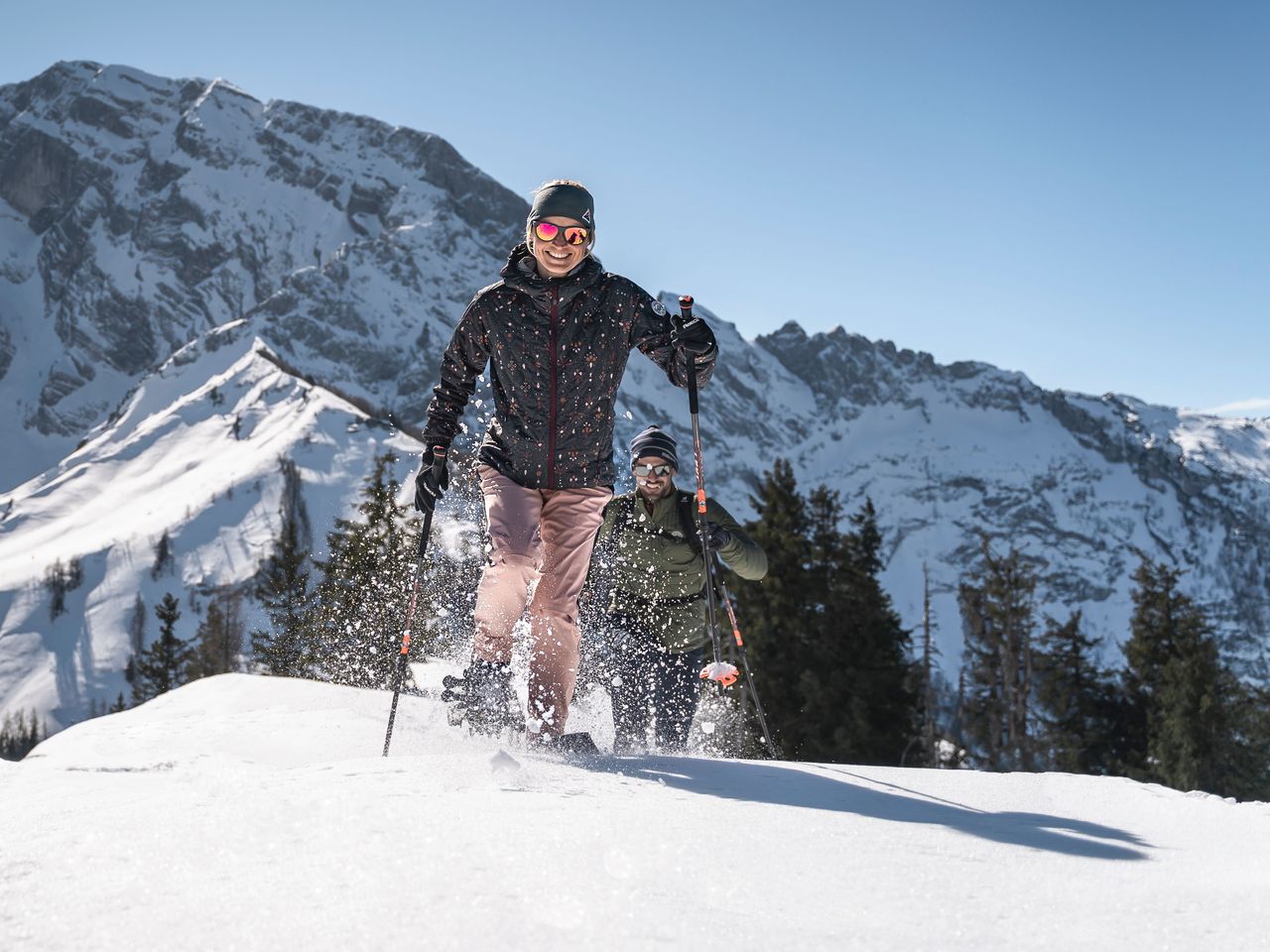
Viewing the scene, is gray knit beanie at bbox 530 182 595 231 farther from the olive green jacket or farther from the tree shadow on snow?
the tree shadow on snow

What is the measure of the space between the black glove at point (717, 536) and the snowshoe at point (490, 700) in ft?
5.97

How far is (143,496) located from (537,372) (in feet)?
580

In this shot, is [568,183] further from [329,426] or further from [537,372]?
[329,426]

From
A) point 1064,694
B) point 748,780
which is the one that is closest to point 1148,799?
point 748,780

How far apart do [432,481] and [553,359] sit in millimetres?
966

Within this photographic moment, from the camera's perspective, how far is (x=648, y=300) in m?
4.84

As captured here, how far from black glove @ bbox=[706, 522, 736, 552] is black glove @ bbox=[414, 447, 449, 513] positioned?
1780 millimetres

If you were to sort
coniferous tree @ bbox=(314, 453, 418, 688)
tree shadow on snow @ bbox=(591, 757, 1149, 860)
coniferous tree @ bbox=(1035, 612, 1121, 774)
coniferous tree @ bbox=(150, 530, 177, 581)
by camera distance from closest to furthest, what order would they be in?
tree shadow on snow @ bbox=(591, 757, 1149, 860)
coniferous tree @ bbox=(314, 453, 418, 688)
coniferous tree @ bbox=(1035, 612, 1121, 774)
coniferous tree @ bbox=(150, 530, 177, 581)

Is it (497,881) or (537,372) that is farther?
(537,372)

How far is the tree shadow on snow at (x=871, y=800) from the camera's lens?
283 cm

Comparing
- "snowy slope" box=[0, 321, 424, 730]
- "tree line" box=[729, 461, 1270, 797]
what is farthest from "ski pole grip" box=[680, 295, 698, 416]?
"snowy slope" box=[0, 321, 424, 730]

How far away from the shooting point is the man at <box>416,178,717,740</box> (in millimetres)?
4582

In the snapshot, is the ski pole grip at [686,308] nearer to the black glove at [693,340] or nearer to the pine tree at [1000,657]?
the black glove at [693,340]

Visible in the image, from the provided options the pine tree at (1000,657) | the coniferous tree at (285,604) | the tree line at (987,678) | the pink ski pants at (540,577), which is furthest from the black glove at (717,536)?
the pine tree at (1000,657)
